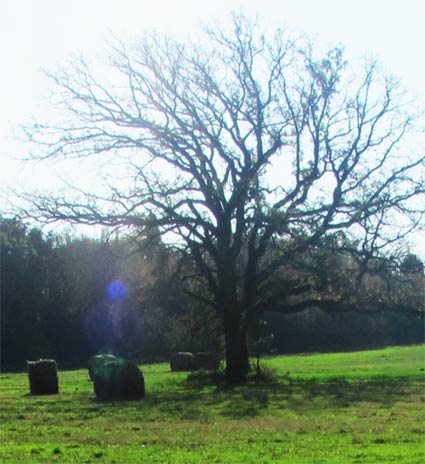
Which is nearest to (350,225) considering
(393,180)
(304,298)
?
(393,180)

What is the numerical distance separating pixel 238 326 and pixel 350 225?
19.7 feet

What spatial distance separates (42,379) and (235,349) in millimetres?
8211

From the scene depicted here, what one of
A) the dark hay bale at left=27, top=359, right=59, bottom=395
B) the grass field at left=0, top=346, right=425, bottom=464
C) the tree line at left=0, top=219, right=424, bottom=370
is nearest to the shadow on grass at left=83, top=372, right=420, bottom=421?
the grass field at left=0, top=346, right=425, bottom=464

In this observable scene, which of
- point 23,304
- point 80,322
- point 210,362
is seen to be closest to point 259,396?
point 210,362

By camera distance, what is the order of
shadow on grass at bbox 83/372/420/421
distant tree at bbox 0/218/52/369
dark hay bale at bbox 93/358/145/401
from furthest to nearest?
distant tree at bbox 0/218/52/369 → dark hay bale at bbox 93/358/145/401 → shadow on grass at bbox 83/372/420/421

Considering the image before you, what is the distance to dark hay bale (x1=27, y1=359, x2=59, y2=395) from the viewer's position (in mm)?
29858

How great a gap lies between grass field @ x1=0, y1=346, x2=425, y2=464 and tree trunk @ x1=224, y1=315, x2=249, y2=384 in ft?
6.66

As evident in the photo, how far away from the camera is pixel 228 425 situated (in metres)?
17.8

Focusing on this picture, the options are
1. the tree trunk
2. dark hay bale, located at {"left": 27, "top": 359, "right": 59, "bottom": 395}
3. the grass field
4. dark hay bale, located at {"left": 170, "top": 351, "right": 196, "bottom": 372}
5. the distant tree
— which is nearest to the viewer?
the grass field

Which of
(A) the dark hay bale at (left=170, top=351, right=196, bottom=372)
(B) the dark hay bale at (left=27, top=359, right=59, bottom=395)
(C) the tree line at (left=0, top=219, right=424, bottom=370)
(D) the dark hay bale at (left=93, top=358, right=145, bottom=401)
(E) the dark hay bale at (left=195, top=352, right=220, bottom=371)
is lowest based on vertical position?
(D) the dark hay bale at (left=93, top=358, right=145, bottom=401)

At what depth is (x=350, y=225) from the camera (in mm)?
33344

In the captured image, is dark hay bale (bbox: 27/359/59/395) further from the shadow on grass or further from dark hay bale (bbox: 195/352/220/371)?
dark hay bale (bbox: 195/352/220/371)

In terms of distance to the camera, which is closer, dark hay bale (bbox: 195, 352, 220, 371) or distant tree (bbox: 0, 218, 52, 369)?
dark hay bale (bbox: 195, 352, 220, 371)

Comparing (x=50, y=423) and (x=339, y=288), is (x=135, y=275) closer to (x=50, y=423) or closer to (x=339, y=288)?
(x=339, y=288)
